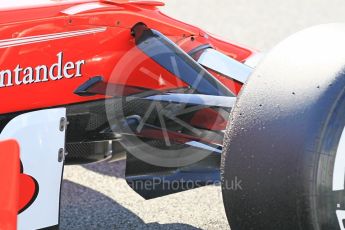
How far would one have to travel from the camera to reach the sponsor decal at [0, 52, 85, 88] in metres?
2.85

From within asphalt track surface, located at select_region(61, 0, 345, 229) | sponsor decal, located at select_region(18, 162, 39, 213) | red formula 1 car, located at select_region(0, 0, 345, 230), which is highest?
Answer: red formula 1 car, located at select_region(0, 0, 345, 230)

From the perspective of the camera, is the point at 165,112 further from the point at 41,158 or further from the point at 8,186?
the point at 8,186

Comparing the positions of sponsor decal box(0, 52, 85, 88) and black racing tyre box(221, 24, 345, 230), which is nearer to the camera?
black racing tyre box(221, 24, 345, 230)

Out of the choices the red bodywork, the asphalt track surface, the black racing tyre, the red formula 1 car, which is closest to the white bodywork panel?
the red formula 1 car

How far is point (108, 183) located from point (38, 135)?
146 cm

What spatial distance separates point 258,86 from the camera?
8.29 feet

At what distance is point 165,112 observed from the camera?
3.20 m

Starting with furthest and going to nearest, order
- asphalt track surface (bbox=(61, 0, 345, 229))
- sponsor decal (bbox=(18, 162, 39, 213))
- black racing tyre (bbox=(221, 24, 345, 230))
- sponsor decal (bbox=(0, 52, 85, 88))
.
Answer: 1. asphalt track surface (bbox=(61, 0, 345, 229))
2. sponsor decal (bbox=(0, 52, 85, 88))
3. sponsor decal (bbox=(18, 162, 39, 213))
4. black racing tyre (bbox=(221, 24, 345, 230))

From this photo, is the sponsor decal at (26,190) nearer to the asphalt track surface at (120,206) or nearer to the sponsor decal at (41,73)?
the sponsor decal at (41,73)

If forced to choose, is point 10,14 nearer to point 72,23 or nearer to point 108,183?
point 72,23

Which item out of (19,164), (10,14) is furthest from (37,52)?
(19,164)

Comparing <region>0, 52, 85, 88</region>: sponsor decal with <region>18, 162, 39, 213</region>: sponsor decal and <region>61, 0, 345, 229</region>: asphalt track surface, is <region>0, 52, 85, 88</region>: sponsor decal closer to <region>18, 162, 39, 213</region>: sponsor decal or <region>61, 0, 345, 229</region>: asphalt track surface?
<region>18, 162, 39, 213</region>: sponsor decal

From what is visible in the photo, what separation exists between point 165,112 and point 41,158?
0.63 m

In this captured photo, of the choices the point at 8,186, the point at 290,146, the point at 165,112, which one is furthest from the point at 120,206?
the point at 290,146
